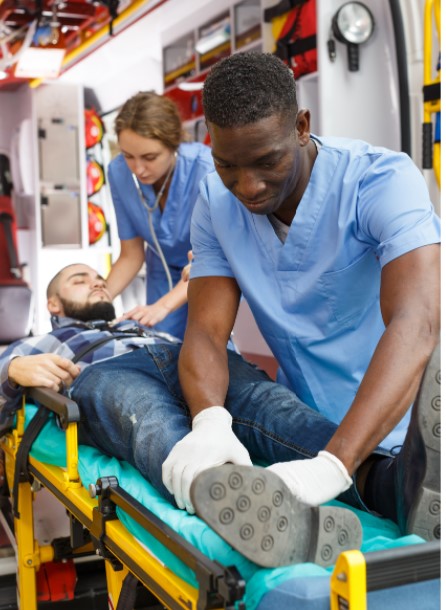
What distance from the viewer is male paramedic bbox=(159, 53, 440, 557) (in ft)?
4.27

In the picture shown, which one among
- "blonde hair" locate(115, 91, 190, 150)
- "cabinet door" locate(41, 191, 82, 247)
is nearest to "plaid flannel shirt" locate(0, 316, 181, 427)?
"blonde hair" locate(115, 91, 190, 150)

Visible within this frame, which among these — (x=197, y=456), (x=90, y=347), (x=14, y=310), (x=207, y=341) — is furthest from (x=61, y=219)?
(x=197, y=456)

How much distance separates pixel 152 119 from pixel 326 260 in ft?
3.77

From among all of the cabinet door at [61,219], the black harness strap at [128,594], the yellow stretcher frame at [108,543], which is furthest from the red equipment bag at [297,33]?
the cabinet door at [61,219]

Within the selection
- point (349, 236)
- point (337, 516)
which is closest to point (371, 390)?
point (337, 516)

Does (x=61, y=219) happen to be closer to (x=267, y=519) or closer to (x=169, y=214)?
(x=169, y=214)

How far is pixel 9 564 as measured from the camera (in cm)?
254

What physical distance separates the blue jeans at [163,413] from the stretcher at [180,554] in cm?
7

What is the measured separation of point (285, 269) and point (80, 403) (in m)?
0.67

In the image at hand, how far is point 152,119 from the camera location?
8.87 feet

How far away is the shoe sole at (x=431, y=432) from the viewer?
1.22 metres

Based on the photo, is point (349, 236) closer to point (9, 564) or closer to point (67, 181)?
point (9, 564)

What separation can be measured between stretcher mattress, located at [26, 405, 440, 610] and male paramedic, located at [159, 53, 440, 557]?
5cm

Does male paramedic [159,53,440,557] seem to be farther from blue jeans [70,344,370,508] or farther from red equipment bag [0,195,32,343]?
red equipment bag [0,195,32,343]
